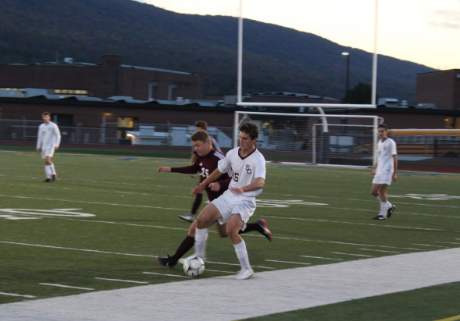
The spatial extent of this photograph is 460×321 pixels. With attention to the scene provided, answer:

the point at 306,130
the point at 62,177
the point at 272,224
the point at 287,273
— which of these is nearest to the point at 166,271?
the point at 287,273

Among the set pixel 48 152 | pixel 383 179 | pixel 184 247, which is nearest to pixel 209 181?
pixel 184 247

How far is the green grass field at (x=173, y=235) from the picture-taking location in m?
6.81

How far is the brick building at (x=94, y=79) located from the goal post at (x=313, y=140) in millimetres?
57775

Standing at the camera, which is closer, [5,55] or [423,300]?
[423,300]

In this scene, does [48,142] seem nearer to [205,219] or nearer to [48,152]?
[48,152]

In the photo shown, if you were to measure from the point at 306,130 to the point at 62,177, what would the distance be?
15.6 meters

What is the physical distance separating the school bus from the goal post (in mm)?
4751

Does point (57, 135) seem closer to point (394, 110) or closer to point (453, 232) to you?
point (453, 232)

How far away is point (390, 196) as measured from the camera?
1891cm

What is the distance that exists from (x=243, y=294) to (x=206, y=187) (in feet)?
6.53

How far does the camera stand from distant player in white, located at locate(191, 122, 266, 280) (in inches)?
293

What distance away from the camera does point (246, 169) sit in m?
7.55

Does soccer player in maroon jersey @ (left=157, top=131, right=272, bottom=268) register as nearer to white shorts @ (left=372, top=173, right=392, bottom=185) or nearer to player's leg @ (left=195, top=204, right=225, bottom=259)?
player's leg @ (left=195, top=204, right=225, bottom=259)

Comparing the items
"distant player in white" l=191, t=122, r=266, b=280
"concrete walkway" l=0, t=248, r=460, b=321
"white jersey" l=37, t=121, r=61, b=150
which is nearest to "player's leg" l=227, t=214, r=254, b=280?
"distant player in white" l=191, t=122, r=266, b=280
